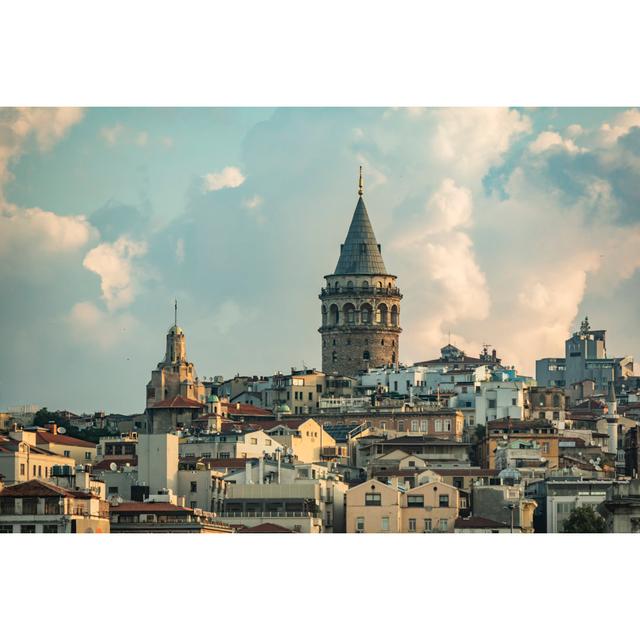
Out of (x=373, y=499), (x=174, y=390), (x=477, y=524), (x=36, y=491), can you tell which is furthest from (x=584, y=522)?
(x=174, y=390)

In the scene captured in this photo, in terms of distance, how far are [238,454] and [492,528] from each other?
29111 millimetres

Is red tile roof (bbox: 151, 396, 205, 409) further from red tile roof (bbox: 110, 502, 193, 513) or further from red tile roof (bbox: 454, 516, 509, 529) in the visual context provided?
red tile roof (bbox: 110, 502, 193, 513)

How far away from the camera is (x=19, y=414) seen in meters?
148

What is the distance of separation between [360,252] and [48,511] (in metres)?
84.1

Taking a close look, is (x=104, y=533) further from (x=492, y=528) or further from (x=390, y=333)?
(x=390, y=333)

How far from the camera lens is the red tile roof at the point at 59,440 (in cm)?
12619

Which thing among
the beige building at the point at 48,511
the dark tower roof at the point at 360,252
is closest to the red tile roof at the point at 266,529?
the beige building at the point at 48,511

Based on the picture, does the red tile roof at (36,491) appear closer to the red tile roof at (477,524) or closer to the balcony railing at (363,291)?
the red tile roof at (477,524)

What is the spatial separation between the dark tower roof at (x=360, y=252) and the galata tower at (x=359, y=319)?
6 cm

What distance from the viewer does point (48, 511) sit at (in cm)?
8231

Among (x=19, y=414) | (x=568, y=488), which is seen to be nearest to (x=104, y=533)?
(x=568, y=488)

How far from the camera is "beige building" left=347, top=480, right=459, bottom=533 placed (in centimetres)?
9306

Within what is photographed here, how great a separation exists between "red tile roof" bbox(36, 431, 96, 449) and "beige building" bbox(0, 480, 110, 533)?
4084cm

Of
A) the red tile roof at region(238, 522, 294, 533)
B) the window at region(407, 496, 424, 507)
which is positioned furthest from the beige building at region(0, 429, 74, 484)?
the window at region(407, 496, 424, 507)
